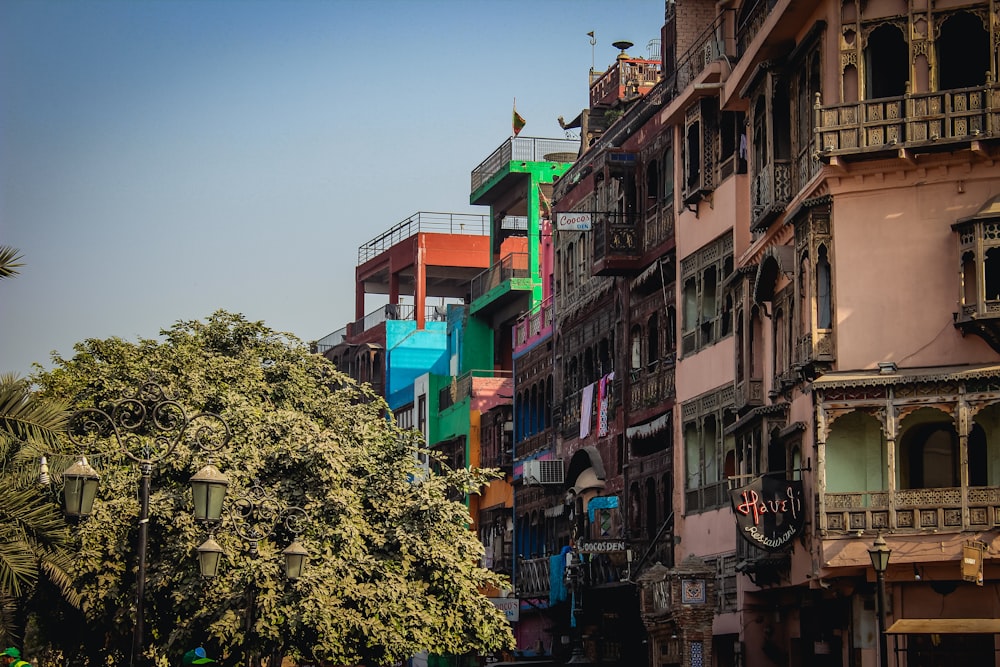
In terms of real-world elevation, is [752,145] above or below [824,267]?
above

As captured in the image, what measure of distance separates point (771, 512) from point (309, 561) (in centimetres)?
944

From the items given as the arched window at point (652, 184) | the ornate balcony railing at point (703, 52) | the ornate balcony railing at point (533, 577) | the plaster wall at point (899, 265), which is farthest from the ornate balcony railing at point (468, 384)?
the plaster wall at point (899, 265)

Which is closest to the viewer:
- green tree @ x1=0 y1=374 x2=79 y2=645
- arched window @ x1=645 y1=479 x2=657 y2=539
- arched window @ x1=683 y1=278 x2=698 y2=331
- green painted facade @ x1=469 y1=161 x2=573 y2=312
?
green tree @ x1=0 y1=374 x2=79 y2=645

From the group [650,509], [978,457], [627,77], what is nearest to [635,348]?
[650,509]

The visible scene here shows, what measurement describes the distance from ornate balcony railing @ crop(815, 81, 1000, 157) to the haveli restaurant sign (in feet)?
19.8

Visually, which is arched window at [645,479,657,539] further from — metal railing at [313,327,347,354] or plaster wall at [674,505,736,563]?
metal railing at [313,327,347,354]

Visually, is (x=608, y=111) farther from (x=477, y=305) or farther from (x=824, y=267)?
(x=824, y=267)

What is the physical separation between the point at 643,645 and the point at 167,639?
1453 centimetres

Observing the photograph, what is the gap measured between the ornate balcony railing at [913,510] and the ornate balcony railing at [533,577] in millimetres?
27778

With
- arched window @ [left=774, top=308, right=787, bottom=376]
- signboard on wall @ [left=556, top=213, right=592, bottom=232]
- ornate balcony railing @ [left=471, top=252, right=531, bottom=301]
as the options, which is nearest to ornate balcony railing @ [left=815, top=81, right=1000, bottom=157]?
arched window @ [left=774, top=308, right=787, bottom=376]

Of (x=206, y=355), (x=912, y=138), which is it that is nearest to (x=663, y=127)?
(x=206, y=355)

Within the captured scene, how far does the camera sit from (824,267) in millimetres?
30406

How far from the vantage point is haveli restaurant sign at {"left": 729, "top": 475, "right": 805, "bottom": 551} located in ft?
102

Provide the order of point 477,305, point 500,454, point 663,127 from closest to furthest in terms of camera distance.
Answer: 1. point 663,127
2. point 500,454
3. point 477,305
